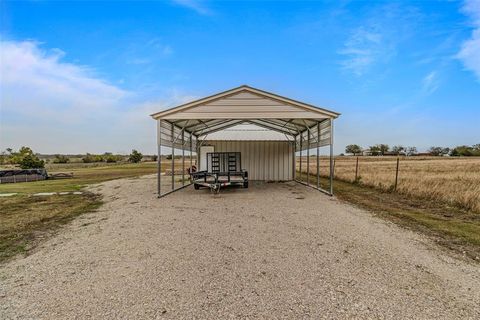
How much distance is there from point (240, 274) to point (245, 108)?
7.94 metres

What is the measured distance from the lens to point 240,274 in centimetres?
382

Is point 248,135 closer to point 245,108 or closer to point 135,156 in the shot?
point 245,108

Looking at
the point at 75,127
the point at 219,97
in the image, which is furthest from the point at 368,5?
the point at 75,127

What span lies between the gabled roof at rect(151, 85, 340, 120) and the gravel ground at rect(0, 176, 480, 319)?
517cm

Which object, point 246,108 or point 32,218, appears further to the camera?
point 246,108

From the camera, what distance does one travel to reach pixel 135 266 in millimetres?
4164

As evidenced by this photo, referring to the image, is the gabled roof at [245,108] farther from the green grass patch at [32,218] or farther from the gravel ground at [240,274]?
the gravel ground at [240,274]

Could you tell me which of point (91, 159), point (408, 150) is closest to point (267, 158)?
point (91, 159)

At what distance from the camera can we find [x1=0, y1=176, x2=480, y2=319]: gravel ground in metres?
2.97

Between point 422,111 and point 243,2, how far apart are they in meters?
19.2

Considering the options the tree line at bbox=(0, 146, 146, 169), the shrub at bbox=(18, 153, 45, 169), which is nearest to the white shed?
the shrub at bbox=(18, 153, 45, 169)

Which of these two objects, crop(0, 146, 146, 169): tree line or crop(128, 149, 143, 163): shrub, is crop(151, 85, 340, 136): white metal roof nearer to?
crop(0, 146, 146, 169): tree line

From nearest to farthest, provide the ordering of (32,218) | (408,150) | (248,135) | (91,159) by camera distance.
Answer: (32,218) < (248,135) < (91,159) < (408,150)

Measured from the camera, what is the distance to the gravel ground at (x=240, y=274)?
9.75 ft
